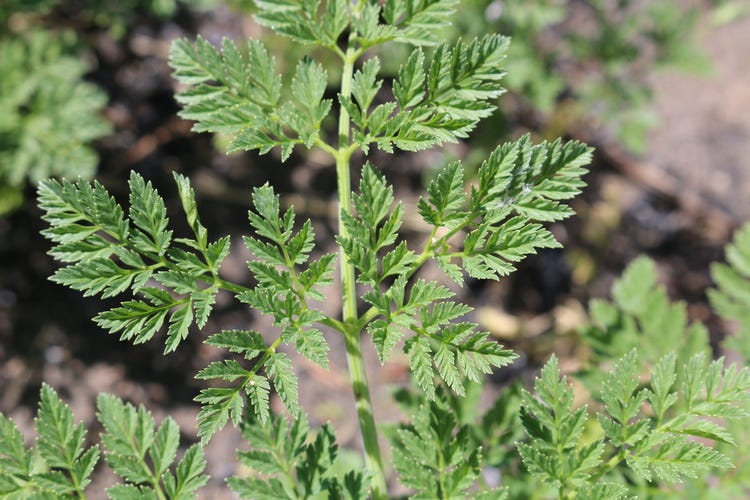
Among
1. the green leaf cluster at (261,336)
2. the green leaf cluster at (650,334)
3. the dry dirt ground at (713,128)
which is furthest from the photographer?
the dry dirt ground at (713,128)

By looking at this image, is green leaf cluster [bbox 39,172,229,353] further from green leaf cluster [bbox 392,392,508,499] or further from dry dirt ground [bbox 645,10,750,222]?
dry dirt ground [bbox 645,10,750,222]

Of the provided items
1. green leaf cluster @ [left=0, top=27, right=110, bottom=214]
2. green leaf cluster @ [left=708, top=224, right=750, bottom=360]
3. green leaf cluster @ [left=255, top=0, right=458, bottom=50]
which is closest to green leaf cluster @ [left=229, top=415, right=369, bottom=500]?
green leaf cluster @ [left=255, top=0, right=458, bottom=50]

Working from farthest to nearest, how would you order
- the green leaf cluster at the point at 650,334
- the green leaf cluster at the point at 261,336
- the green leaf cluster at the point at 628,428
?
the green leaf cluster at the point at 650,334 < the green leaf cluster at the point at 628,428 < the green leaf cluster at the point at 261,336

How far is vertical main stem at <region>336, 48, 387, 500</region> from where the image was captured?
5.47 feet

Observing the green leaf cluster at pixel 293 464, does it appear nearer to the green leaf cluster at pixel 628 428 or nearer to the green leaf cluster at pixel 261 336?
the green leaf cluster at pixel 261 336

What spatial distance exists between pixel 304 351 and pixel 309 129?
1.68ft

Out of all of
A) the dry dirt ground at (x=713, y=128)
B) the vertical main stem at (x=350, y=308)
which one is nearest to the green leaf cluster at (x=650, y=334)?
the vertical main stem at (x=350, y=308)

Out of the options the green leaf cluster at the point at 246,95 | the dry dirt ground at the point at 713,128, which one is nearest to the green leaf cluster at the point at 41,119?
the green leaf cluster at the point at 246,95

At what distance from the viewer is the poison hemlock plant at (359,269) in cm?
151

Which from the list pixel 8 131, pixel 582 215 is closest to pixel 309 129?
pixel 8 131

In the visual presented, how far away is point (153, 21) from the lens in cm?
371

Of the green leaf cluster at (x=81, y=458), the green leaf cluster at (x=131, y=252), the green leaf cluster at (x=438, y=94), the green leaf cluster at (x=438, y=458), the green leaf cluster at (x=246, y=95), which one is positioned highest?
the green leaf cluster at (x=438, y=94)

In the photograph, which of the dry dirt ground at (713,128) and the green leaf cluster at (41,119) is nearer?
the green leaf cluster at (41,119)

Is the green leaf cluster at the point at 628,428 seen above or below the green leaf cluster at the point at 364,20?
below
